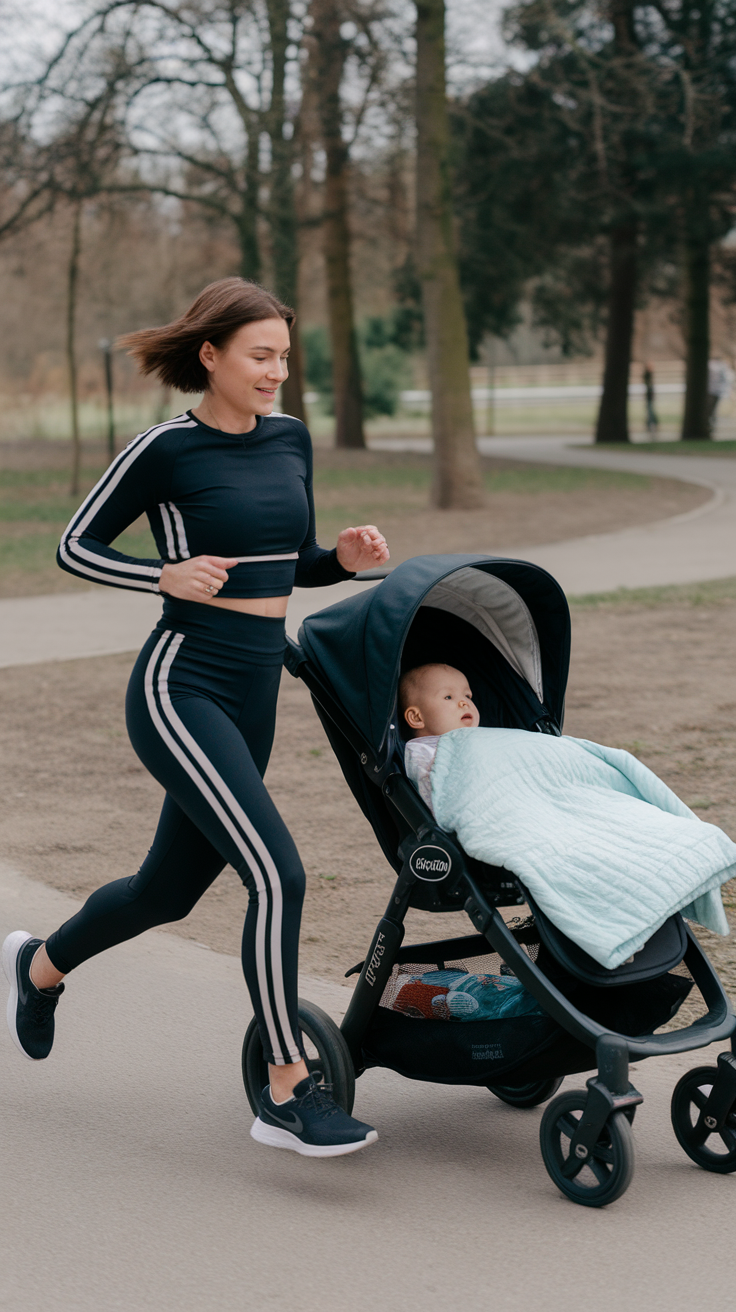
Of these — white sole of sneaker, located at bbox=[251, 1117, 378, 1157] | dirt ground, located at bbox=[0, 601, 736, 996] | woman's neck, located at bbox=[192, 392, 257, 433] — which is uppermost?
woman's neck, located at bbox=[192, 392, 257, 433]

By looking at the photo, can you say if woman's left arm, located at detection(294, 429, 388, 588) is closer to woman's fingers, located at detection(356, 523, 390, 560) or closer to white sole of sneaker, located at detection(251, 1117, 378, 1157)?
woman's fingers, located at detection(356, 523, 390, 560)

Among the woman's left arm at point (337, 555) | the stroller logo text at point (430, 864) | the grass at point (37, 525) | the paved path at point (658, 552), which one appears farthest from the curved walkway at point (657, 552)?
the stroller logo text at point (430, 864)

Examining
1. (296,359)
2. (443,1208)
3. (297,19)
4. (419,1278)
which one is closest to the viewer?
(419,1278)

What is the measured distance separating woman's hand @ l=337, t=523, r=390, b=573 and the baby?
0.30 meters

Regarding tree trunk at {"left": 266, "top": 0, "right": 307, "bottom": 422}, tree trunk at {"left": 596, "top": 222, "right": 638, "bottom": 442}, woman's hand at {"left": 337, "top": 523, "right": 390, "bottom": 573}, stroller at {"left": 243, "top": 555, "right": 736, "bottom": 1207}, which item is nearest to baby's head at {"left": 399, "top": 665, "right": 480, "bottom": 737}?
stroller at {"left": 243, "top": 555, "right": 736, "bottom": 1207}

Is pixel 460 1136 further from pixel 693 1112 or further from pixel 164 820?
pixel 164 820

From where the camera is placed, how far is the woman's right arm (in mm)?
3209

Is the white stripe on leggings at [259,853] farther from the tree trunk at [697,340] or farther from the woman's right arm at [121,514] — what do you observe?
the tree trunk at [697,340]

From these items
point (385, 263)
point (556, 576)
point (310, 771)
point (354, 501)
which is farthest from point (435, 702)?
point (385, 263)

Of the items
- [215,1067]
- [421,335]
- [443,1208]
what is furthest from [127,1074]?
[421,335]

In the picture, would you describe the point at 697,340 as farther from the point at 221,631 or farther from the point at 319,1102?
the point at 319,1102

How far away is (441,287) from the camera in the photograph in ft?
61.9

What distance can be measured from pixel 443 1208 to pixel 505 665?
1341mm

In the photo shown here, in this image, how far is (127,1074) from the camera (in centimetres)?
376
